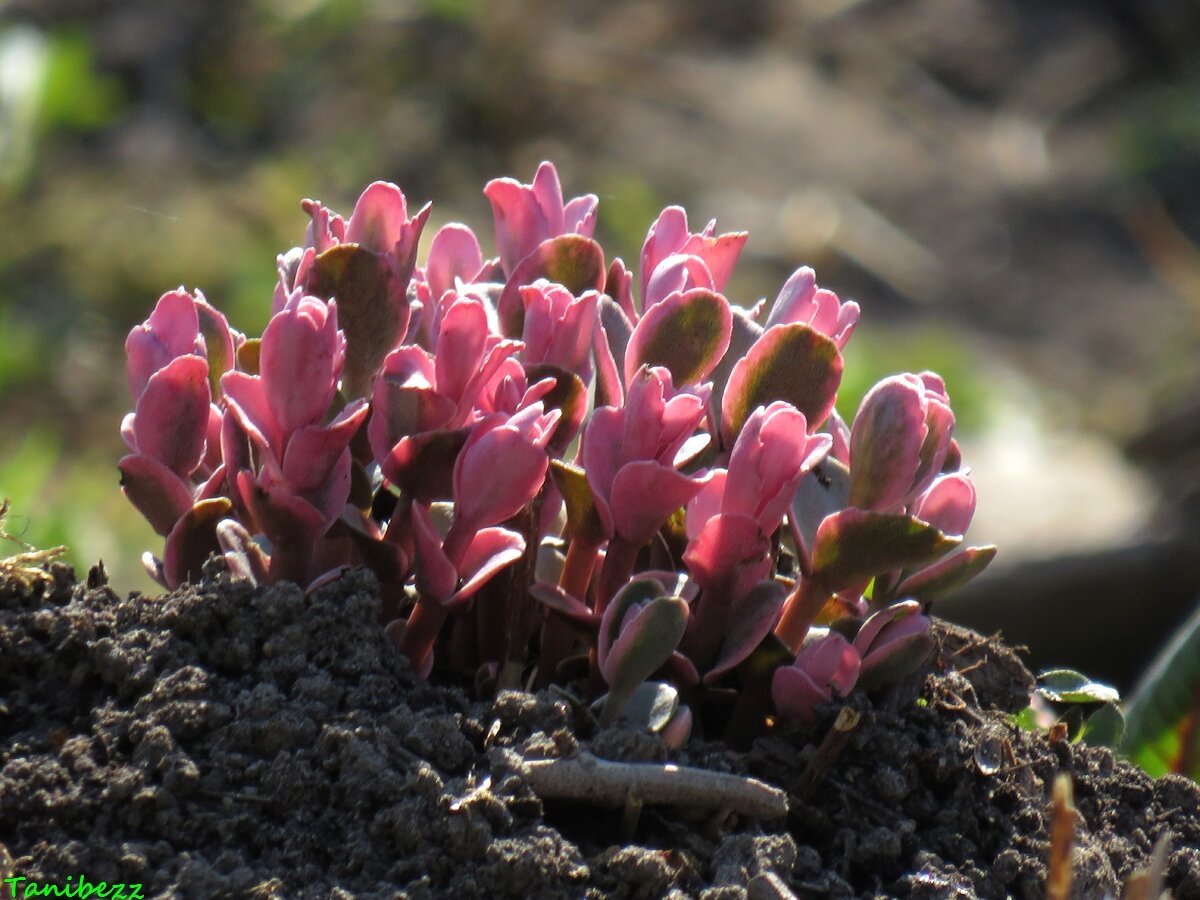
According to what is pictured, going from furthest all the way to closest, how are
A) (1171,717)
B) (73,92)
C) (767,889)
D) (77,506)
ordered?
(73,92) → (77,506) → (1171,717) → (767,889)

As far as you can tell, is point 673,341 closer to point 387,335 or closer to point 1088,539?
point 387,335

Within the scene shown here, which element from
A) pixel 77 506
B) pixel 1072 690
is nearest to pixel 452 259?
pixel 1072 690

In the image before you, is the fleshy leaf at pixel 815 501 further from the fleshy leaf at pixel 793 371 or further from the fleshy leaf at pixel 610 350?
the fleshy leaf at pixel 610 350

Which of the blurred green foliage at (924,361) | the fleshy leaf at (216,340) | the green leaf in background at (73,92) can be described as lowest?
the fleshy leaf at (216,340)

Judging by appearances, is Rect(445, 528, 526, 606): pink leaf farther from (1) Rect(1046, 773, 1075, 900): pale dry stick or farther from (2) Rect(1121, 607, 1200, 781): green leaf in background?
(2) Rect(1121, 607, 1200, 781): green leaf in background

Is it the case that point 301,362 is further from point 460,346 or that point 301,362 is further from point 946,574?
point 946,574

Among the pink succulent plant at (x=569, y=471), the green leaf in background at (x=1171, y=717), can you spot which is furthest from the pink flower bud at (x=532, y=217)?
the green leaf in background at (x=1171, y=717)
